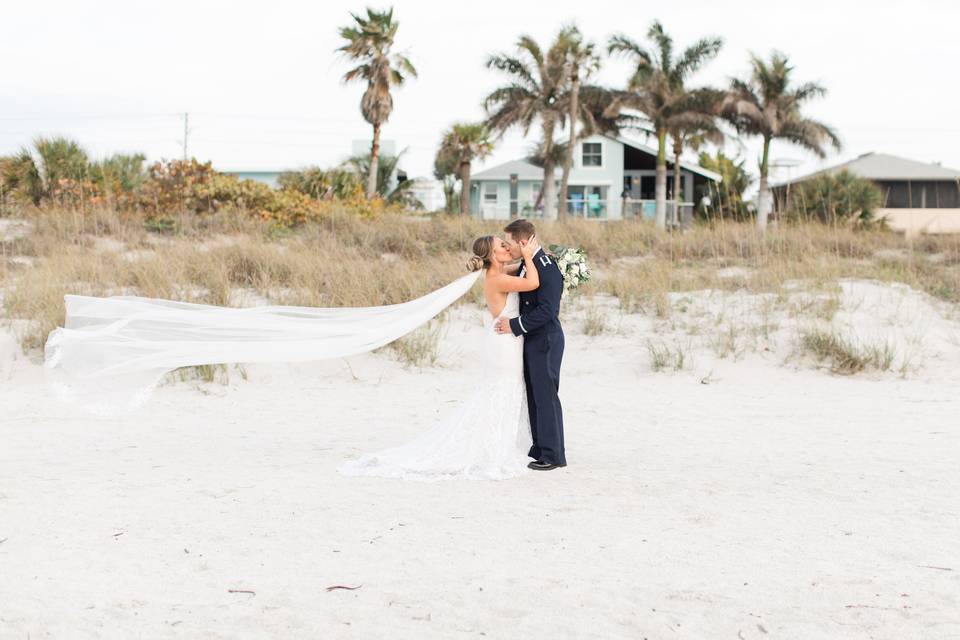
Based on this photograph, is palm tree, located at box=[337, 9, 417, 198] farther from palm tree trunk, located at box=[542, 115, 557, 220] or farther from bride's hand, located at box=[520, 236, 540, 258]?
bride's hand, located at box=[520, 236, 540, 258]

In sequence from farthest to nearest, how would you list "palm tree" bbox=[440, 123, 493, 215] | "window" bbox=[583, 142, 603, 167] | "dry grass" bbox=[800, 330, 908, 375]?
"window" bbox=[583, 142, 603, 167], "palm tree" bbox=[440, 123, 493, 215], "dry grass" bbox=[800, 330, 908, 375]

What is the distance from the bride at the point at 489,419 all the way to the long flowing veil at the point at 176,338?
494mm

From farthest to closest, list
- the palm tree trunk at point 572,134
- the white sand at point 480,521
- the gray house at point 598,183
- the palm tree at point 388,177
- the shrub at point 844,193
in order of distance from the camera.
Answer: the gray house at point 598,183 < the palm tree at point 388,177 < the palm tree trunk at point 572,134 < the shrub at point 844,193 < the white sand at point 480,521

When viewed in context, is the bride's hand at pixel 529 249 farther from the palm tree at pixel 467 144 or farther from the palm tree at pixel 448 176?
the palm tree at pixel 467 144

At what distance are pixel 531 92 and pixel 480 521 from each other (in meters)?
38.2

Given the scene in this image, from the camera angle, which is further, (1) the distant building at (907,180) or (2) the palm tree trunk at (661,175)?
(1) the distant building at (907,180)

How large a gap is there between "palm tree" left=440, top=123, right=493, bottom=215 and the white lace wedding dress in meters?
38.4

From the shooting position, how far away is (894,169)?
4716 cm

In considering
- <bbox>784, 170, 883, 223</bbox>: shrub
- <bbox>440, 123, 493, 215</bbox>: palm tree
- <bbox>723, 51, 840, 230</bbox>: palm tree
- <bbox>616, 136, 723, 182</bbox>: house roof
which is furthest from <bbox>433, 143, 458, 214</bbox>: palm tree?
<bbox>784, 170, 883, 223</bbox>: shrub

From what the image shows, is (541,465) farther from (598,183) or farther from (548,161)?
(598,183)

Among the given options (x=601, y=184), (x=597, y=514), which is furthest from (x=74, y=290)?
(x=601, y=184)

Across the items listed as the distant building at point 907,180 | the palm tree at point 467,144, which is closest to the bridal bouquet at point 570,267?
the palm tree at point 467,144

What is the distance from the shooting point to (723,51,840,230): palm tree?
133ft

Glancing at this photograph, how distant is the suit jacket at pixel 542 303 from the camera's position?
275 inches
